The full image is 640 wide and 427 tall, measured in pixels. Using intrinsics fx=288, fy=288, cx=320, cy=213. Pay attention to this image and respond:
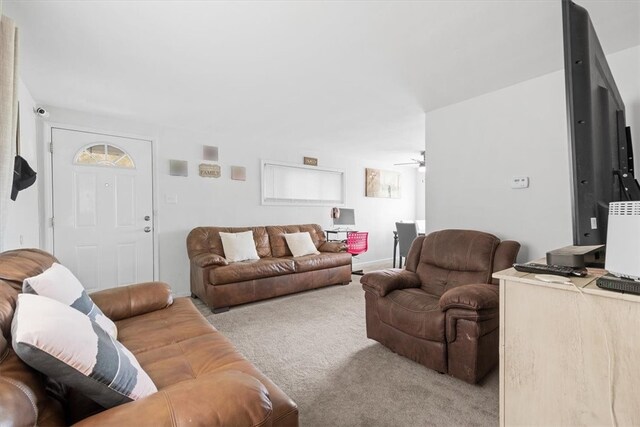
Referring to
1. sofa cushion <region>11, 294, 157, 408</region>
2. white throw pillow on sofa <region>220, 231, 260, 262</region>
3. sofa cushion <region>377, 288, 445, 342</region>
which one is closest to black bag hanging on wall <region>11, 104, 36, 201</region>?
sofa cushion <region>11, 294, 157, 408</region>

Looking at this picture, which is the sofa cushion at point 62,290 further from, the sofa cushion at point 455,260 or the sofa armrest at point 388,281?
the sofa cushion at point 455,260

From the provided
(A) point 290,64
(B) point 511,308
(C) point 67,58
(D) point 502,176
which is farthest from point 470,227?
(C) point 67,58

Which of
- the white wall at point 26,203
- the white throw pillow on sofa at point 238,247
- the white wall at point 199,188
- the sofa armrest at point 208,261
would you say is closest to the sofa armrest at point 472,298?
the sofa armrest at point 208,261

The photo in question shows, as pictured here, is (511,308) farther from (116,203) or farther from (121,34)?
(116,203)

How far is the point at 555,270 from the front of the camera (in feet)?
3.72

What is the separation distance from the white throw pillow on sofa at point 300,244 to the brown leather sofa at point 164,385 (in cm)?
251

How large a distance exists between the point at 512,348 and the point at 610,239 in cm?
52

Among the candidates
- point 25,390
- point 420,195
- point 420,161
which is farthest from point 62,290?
point 420,195

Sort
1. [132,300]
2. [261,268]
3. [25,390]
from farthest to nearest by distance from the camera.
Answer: [261,268] < [132,300] < [25,390]

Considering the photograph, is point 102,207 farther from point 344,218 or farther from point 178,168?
point 344,218

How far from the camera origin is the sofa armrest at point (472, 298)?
1712mm

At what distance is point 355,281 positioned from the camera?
4.57 meters

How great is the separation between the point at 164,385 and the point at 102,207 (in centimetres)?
297

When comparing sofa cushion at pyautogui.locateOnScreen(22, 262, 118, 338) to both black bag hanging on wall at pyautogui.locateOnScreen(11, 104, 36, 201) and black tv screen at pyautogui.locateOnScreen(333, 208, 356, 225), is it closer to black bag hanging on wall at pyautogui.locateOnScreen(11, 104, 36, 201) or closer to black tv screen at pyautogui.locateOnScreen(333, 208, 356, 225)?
black bag hanging on wall at pyautogui.locateOnScreen(11, 104, 36, 201)
